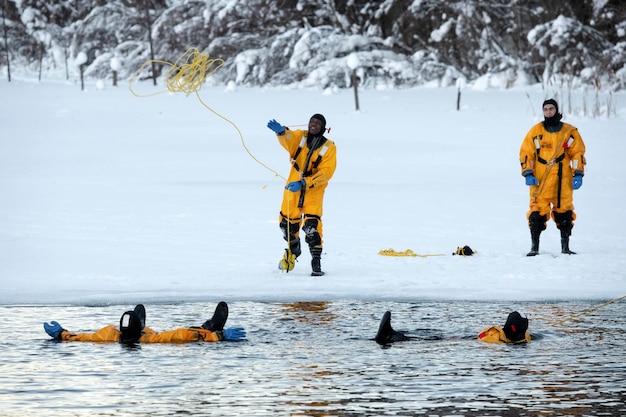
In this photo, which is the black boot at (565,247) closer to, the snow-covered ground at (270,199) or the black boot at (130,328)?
the snow-covered ground at (270,199)

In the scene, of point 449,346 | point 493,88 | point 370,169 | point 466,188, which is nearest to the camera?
point 449,346

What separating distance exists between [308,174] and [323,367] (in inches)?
153

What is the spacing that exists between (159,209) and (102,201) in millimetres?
1366

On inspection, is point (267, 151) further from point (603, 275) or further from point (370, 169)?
point (603, 275)

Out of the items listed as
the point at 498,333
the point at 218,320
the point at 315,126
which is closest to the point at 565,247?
the point at 315,126

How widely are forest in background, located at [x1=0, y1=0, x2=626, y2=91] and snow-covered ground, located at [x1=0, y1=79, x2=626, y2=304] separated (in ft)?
8.53

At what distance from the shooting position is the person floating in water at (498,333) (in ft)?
25.5

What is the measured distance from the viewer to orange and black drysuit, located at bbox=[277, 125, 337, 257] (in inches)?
419

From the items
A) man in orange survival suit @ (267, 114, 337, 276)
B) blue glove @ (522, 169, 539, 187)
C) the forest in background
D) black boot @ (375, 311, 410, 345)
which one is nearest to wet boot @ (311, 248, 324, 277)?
→ man in orange survival suit @ (267, 114, 337, 276)

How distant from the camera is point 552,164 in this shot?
1147 cm

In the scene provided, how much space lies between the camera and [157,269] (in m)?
11.4

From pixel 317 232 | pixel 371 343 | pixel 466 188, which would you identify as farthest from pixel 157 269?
pixel 466 188

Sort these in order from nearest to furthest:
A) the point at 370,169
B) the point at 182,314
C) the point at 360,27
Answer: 1. the point at 182,314
2. the point at 370,169
3. the point at 360,27

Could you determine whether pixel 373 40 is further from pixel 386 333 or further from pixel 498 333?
pixel 386 333
